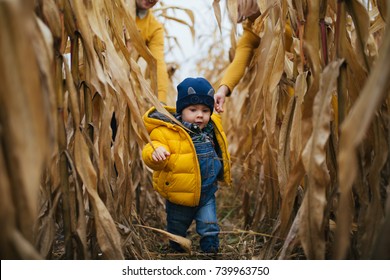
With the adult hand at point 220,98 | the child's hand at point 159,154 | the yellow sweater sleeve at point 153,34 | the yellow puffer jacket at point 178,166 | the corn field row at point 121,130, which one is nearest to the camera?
the corn field row at point 121,130

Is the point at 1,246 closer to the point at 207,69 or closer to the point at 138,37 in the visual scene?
the point at 138,37

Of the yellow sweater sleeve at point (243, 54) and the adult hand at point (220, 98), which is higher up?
the yellow sweater sleeve at point (243, 54)

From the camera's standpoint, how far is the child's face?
1419 millimetres

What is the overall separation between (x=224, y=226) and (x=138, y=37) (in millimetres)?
913

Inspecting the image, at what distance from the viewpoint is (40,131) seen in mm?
544

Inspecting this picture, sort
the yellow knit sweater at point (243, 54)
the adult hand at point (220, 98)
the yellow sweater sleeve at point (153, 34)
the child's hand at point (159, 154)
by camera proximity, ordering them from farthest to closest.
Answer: the yellow sweater sleeve at point (153, 34) → the yellow knit sweater at point (243, 54) → the adult hand at point (220, 98) → the child's hand at point (159, 154)

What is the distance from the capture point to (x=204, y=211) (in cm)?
143

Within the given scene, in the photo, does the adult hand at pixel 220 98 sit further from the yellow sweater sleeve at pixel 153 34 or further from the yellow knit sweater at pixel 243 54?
the yellow sweater sleeve at pixel 153 34

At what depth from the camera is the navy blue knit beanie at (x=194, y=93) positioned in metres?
1.41

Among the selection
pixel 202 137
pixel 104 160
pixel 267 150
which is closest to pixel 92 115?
pixel 104 160

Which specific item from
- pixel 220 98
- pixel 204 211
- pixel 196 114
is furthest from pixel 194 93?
pixel 204 211

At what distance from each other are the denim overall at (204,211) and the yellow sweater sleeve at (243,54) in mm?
362

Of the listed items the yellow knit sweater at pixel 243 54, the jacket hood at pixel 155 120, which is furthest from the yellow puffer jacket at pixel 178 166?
the yellow knit sweater at pixel 243 54

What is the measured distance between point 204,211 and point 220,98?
39cm
